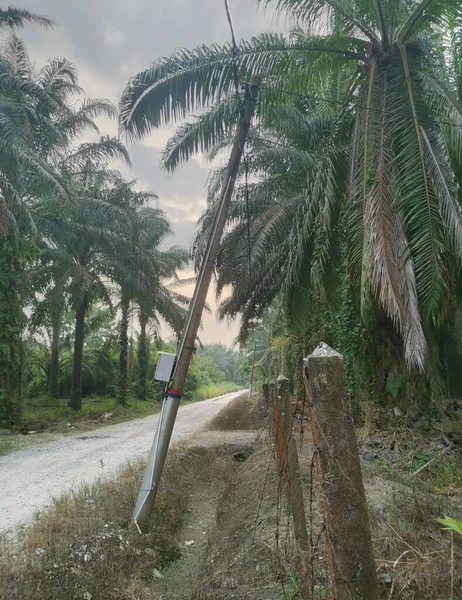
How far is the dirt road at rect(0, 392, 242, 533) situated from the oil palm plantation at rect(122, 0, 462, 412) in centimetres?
529

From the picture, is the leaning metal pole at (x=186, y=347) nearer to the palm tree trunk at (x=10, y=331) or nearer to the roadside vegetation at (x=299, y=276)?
the roadside vegetation at (x=299, y=276)

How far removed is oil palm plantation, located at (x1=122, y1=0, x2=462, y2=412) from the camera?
6738 millimetres

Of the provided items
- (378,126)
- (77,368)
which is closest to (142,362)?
(77,368)

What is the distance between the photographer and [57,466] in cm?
869

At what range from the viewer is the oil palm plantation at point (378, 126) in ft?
22.1

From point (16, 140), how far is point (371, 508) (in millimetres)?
10904

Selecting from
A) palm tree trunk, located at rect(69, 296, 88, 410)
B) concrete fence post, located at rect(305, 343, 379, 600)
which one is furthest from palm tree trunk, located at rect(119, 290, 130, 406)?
concrete fence post, located at rect(305, 343, 379, 600)

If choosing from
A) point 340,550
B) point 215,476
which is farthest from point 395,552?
point 215,476

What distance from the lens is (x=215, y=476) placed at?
26.0 ft

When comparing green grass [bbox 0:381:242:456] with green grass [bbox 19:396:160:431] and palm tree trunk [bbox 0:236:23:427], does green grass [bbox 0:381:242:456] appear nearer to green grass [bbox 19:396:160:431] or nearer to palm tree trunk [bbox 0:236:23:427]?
green grass [bbox 19:396:160:431]

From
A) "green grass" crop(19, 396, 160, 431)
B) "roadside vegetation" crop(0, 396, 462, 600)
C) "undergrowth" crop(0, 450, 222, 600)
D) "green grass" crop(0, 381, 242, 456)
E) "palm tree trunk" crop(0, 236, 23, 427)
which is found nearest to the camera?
Result: "roadside vegetation" crop(0, 396, 462, 600)

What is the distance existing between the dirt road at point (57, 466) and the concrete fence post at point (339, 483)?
14.7 ft

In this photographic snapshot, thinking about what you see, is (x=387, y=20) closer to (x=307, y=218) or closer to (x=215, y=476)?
(x=307, y=218)

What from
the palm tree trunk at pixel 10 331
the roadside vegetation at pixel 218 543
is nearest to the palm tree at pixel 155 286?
the palm tree trunk at pixel 10 331
